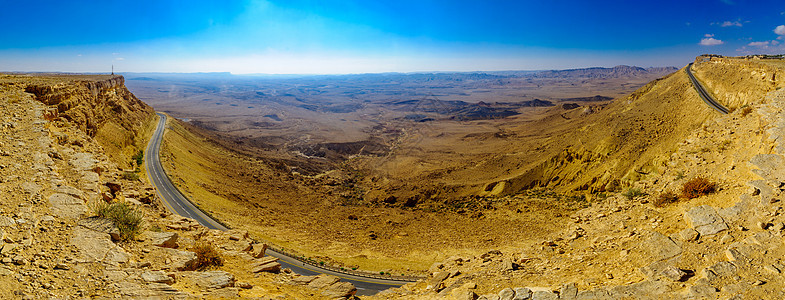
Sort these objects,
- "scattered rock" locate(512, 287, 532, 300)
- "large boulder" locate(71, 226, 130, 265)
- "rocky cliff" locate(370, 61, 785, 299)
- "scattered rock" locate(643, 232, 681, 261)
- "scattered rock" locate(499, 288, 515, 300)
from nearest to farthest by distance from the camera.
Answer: "rocky cliff" locate(370, 61, 785, 299)
"large boulder" locate(71, 226, 130, 265)
"scattered rock" locate(512, 287, 532, 300)
"scattered rock" locate(499, 288, 515, 300)
"scattered rock" locate(643, 232, 681, 261)

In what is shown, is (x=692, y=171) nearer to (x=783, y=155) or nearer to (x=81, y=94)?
(x=783, y=155)

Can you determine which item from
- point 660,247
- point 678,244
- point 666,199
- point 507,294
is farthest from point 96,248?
point 666,199

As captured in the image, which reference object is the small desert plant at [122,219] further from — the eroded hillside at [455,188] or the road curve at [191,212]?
the eroded hillside at [455,188]

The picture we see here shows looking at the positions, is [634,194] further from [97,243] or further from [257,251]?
[97,243]

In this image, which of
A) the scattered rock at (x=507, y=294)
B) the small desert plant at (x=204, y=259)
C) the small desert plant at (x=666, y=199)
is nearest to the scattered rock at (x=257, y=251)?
the small desert plant at (x=204, y=259)

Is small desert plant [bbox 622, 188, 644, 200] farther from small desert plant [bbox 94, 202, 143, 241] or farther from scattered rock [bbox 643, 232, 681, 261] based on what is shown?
small desert plant [bbox 94, 202, 143, 241]

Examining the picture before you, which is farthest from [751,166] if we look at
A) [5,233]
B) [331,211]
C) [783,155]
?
[331,211]

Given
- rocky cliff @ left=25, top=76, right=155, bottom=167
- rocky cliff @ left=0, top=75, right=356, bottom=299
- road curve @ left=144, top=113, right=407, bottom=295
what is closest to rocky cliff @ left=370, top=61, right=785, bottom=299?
road curve @ left=144, top=113, right=407, bottom=295
